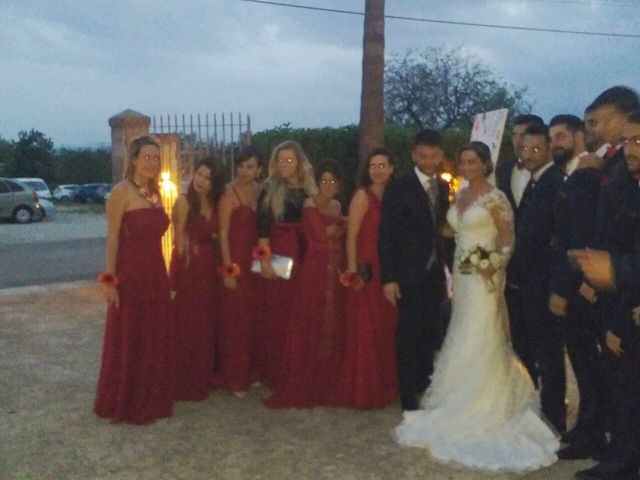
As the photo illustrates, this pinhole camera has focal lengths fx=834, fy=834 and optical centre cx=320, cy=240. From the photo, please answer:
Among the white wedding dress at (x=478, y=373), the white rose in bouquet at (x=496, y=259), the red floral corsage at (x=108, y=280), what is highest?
the white rose in bouquet at (x=496, y=259)

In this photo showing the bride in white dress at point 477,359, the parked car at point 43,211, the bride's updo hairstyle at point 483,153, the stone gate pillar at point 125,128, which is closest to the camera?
the bride in white dress at point 477,359

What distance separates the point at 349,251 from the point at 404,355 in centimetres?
85

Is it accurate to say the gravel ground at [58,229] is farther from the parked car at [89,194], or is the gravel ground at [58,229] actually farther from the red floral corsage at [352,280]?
the red floral corsage at [352,280]

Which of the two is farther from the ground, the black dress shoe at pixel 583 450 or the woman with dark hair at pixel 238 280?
the woman with dark hair at pixel 238 280

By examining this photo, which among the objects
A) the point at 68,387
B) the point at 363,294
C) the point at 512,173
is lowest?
the point at 68,387

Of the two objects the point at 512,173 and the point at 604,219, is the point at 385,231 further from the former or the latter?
the point at 604,219

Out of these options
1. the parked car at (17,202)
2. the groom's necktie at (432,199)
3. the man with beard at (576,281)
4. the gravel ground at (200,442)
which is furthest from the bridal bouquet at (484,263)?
the parked car at (17,202)

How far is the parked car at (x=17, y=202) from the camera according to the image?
29422 mm

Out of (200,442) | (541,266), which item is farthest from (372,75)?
(200,442)

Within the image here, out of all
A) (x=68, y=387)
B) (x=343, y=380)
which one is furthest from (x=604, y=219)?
(x=68, y=387)

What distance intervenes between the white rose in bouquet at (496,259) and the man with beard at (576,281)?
1.39ft

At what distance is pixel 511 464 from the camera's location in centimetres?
486

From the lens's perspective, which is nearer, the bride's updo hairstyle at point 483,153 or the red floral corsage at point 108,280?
the bride's updo hairstyle at point 483,153

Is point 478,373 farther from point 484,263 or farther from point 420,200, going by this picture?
point 420,200
